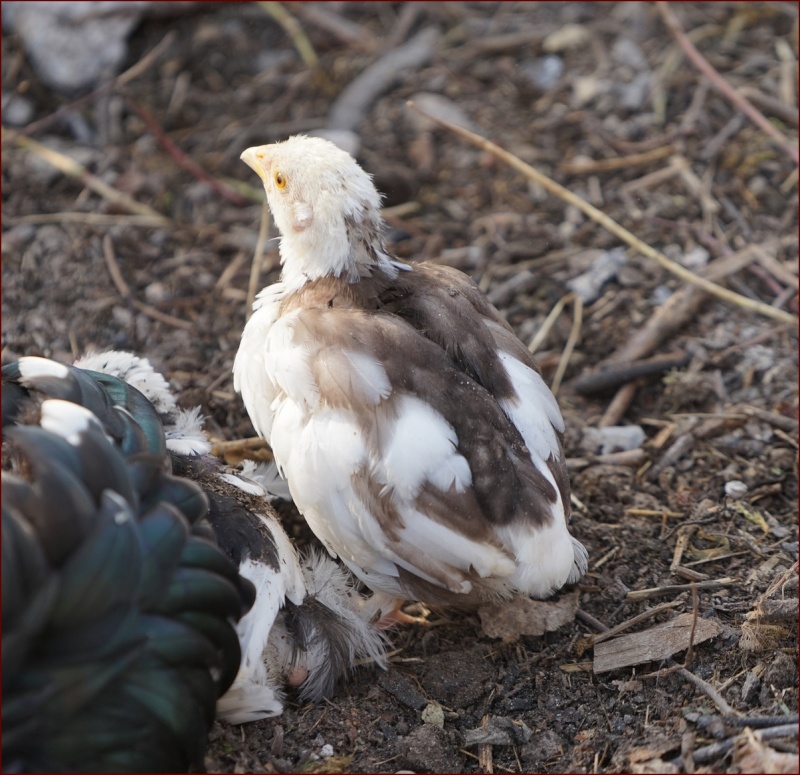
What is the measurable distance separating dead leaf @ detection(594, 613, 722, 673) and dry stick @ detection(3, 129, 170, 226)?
267 centimetres

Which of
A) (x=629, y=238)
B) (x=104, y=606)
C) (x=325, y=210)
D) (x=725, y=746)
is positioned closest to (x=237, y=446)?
(x=325, y=210)

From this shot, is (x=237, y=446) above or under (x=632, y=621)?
above

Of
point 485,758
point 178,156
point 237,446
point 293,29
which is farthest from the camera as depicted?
point 293,29

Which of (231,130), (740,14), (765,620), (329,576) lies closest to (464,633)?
(329,576)

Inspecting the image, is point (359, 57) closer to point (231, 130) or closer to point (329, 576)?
point (231, 130)

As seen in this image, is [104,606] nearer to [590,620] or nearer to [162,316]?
[590,620]

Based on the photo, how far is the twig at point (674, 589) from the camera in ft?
9.09

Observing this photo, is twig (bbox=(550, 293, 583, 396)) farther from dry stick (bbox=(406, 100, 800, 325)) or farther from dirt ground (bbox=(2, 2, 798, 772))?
dry stick (bbox=(406, 100, 800, 325))

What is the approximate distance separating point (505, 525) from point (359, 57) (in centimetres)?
337

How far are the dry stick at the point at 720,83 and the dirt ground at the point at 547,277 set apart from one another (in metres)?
0.12

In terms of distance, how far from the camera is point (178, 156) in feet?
14.5

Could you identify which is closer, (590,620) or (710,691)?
(710,691)

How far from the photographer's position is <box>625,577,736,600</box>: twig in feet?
9.09

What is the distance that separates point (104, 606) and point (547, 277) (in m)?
2.55
